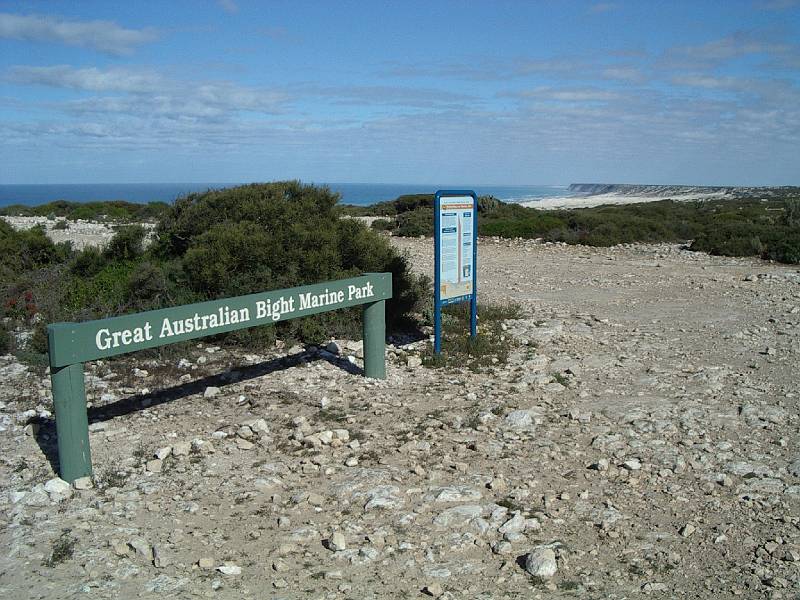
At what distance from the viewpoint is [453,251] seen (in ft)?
29.5

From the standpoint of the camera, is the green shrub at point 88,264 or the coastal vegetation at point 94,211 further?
the coastal vegetation at point 94,211

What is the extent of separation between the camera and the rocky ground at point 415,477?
399 centimetres

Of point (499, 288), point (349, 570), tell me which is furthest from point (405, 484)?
point (499, 288)

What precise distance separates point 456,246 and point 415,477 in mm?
4241

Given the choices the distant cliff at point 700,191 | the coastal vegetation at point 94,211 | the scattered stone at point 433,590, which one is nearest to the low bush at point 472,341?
the scattered stone at point 433,590

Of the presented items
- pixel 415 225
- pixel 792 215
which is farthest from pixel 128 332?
pixel 792 215

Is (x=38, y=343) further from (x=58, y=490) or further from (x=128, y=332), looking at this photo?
(x=58, y=490)

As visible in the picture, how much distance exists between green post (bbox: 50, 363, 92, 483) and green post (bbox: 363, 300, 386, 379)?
10.4 ft

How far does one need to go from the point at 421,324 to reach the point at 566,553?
6543 mm

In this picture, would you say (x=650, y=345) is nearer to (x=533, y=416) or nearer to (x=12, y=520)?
(x=533, y=416)

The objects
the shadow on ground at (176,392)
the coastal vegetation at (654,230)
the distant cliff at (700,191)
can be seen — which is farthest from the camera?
the distant cliff at (700,191)

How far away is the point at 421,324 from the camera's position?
417 inches

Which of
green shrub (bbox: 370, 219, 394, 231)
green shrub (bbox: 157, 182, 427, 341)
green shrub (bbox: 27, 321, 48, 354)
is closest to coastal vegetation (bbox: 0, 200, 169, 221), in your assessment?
green shrub (bbox: 370, 219, 394, 231)

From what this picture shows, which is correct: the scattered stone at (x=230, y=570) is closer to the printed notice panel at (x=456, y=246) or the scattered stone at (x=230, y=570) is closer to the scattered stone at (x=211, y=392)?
the scattered stone at (x=211, y=392)
